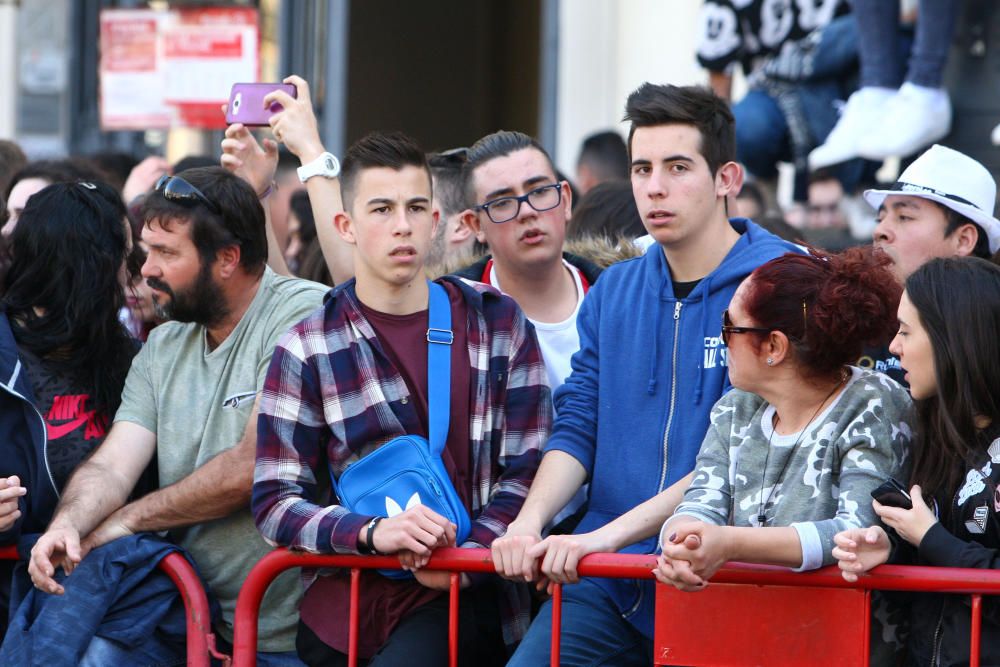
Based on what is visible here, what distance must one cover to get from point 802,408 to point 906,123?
3661mm

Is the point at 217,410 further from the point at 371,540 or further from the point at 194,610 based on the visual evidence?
the point at 371,540

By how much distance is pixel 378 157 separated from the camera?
450 cm

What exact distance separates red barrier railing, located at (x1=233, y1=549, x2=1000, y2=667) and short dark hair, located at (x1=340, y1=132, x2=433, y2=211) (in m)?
1.09

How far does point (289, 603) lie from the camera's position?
4516 mm

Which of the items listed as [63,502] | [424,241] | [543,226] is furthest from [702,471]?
[63,502]

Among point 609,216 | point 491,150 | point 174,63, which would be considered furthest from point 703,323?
point 174,63

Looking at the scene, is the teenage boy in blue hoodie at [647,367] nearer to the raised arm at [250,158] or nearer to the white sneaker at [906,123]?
the raised arm at [250,158]

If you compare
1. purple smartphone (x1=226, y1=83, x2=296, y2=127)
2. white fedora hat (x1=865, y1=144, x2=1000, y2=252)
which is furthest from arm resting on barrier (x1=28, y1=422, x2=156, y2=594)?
white fedora hat (x1=865, y1=144, x2=1000, y2=252)

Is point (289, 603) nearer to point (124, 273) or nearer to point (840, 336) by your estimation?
point (124, 273)

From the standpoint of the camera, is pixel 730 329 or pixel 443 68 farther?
pixel 443 68

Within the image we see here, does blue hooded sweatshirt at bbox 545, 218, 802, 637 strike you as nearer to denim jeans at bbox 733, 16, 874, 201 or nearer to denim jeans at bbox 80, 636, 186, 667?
denim jeans at bbox 80, 636, 186, 667

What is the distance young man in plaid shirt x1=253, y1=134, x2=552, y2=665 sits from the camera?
425 centimetres

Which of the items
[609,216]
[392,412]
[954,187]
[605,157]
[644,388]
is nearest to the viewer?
[392,412]

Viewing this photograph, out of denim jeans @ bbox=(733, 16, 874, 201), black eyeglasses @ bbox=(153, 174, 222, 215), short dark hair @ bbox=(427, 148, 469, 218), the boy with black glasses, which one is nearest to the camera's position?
black eyeglasses @ bbox=(153, 174, 222, 215)
